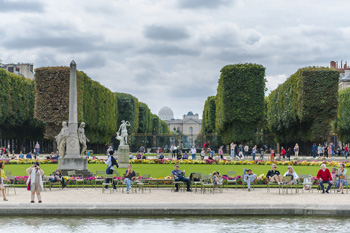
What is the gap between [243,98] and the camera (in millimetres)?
57031

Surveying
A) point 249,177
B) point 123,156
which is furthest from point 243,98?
point 249,177

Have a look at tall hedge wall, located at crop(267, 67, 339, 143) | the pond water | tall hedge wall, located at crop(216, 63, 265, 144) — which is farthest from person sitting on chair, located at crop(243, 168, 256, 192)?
tall hedge wall, located at crop(216, 63, 265, 144)

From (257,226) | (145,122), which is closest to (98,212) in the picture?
(257,226)

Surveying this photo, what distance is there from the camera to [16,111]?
6094 cm

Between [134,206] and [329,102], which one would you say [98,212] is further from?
[329,102]

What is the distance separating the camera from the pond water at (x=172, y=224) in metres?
12.9

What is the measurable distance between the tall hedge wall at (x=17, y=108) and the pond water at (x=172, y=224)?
45.0 m

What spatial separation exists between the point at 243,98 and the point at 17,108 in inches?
990

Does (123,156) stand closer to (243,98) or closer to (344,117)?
(243,98)

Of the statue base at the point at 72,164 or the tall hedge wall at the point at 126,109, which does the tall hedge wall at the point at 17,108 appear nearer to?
the tall hedge wall at the point at 126,109

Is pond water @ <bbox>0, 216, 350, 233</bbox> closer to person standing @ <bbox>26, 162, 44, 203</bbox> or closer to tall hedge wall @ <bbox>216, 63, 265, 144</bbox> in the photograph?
person standing @ <bbox>26, 162, 44, 203</bbox>

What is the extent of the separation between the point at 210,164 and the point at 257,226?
25.2 meters

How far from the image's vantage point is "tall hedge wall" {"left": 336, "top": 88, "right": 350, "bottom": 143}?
67994 millimetres

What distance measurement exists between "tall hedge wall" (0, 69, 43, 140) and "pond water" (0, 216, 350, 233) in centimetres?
4496
